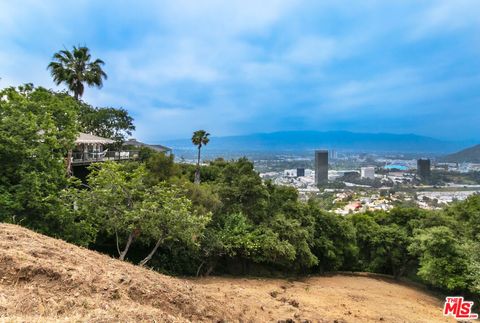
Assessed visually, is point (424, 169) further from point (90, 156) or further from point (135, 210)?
point (135, 210)

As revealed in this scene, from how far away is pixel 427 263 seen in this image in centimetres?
1692

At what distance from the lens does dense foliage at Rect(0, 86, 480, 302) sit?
33.3 ft

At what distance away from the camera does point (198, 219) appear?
1088 cm

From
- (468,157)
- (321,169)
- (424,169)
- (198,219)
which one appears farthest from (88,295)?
Answer: (468,157)

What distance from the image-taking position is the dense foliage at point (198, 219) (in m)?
10.2

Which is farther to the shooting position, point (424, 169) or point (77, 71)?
point (424, 169)

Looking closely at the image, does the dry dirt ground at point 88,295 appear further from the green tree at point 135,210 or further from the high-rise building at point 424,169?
the high-rise building at point 424,169

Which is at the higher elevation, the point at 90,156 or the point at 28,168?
the point at 90,156

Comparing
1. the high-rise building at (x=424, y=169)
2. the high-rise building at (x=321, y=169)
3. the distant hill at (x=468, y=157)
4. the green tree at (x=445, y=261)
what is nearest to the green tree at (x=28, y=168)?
the green tree at (x=445, y=261)

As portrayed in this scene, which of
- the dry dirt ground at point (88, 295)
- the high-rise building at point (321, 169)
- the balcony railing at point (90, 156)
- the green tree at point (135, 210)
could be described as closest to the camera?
the dry dirt ground at point (88, 295)

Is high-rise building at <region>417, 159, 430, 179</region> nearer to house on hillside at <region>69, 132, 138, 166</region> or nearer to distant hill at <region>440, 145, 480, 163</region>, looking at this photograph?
distant hill at <region>440, 145, 480, 163</region>

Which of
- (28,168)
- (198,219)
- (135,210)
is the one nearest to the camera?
(28,168)

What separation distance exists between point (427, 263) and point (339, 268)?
6.68 metres

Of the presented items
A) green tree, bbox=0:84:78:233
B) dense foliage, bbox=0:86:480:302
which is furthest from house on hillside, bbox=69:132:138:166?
green tree, bbox=0:84:78:233
